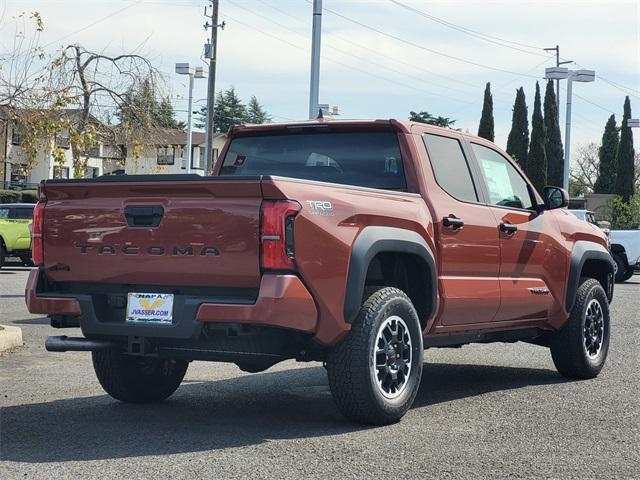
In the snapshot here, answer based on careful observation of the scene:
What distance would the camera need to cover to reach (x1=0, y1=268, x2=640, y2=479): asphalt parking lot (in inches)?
219

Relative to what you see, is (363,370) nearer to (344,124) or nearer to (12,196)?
(344,124)

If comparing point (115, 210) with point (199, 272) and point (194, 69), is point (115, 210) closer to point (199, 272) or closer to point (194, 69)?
point (199, 272)

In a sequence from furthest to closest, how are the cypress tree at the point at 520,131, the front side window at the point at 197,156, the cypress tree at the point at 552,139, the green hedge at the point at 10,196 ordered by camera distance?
the front side window at the point at 197,156 < the cypress tree at the point at 520,131 < the cypress tree at the point at 552,139 < the green hedge at the point at 10,196

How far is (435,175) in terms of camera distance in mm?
7758

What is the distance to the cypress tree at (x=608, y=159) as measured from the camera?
84.4 meters

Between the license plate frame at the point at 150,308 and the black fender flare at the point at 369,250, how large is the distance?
1.06 metres

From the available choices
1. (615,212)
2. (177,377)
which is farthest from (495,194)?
(615,212)

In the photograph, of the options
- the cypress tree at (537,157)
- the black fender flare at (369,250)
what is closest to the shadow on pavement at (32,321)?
the black fender flare at (369,250)

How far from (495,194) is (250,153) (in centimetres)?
202

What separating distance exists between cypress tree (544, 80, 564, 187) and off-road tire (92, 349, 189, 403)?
2592 inches

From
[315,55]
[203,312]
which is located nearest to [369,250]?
[203,312]

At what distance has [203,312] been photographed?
6.16 meters

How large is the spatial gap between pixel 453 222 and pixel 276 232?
196cm

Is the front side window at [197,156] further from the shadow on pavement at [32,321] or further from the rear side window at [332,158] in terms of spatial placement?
the rear side window at [332,158]
